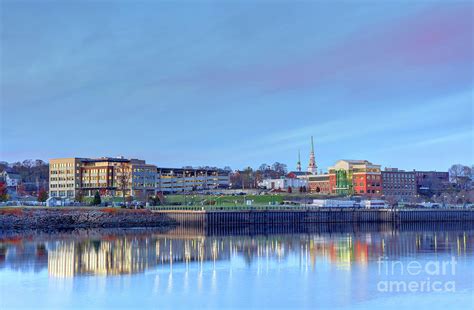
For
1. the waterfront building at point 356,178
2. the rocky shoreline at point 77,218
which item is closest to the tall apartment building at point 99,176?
the waterfront building at point 356,178

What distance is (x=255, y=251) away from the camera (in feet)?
187

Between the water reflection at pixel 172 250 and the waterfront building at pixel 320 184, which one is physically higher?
the waterfront building at pixel 320 184

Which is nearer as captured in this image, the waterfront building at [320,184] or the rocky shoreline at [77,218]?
the rocky shoreline at [77,218]

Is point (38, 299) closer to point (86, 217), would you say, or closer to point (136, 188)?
point (86, 217)

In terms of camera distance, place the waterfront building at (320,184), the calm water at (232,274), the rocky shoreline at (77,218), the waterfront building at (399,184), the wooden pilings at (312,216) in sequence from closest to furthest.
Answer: the calm water at (232,274)
the rocky shoreline at (77,218)
the wooden pilings at (312,216)
the waterfront building at (399,184)
the waterfront building at (320,184)

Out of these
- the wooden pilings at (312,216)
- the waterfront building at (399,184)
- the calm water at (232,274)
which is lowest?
the calm water at (232,274)

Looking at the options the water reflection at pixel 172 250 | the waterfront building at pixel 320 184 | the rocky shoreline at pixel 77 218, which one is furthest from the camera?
the waterfront building at pixel 320 184

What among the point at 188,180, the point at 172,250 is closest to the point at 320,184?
the point at 188,180

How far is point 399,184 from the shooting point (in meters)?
179

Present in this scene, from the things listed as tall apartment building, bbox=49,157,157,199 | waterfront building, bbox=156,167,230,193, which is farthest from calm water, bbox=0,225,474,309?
waterfront building, bbox=156,167,230,193

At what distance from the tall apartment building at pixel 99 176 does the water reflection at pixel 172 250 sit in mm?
84847

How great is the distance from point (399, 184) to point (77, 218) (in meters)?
109

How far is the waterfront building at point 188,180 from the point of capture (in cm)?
18250

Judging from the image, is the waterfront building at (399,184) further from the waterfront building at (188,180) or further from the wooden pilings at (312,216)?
the wooden pilings at (312,216)
